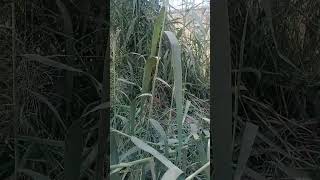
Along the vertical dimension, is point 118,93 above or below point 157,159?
above

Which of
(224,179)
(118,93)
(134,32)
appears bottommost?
(224,179)

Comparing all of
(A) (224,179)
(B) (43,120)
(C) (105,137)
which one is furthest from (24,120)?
(A) (224,179)

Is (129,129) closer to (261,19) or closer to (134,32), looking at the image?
(134,32)

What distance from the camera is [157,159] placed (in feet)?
2.98

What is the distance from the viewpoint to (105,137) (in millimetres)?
894

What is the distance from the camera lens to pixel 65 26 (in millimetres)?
893

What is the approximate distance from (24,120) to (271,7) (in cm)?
57

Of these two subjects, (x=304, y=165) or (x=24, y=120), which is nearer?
(x=304, y=165)

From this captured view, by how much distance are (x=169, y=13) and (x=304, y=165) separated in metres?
0.41

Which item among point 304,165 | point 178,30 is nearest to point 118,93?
point 178,30

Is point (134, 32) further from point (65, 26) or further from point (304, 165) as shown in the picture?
point (304, 165)

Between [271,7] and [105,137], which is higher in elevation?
[271,7]

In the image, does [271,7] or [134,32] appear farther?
[134,32]

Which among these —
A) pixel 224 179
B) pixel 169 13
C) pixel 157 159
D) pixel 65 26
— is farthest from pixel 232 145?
pixel 65 26
